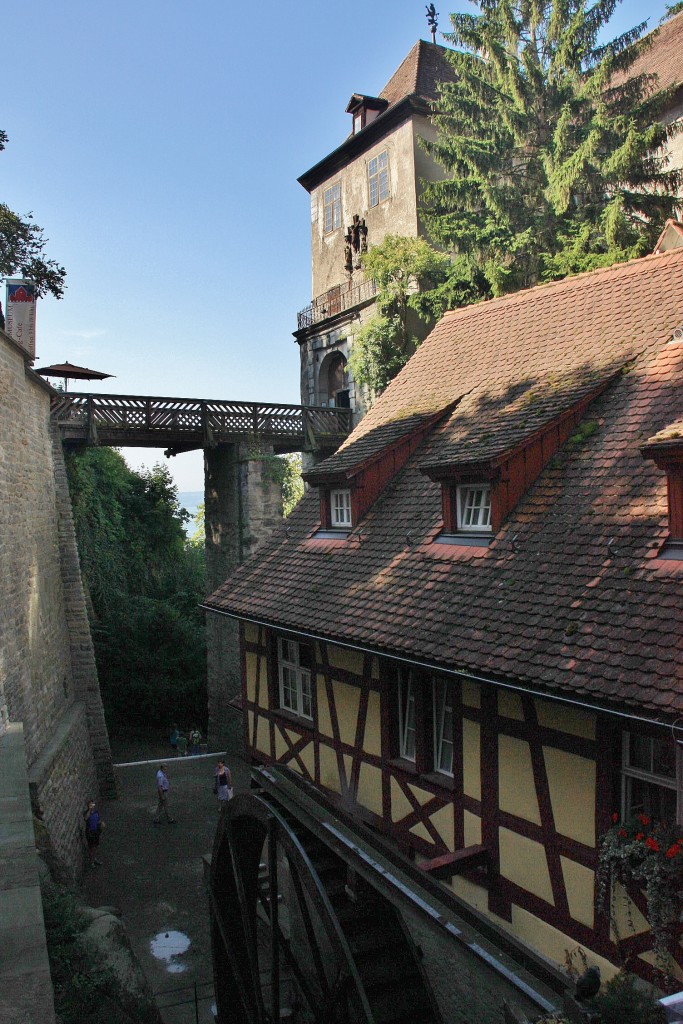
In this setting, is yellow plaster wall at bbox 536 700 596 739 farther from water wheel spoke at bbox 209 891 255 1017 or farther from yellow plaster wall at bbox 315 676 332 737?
water wheel spoke at bbox 209 891 255 1017

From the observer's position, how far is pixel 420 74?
25141 mm

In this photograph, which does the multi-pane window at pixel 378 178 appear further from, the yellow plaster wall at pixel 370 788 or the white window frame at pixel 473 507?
the yellow plaster wall at pixel 370 788

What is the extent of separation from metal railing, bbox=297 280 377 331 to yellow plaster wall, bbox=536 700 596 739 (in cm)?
1862

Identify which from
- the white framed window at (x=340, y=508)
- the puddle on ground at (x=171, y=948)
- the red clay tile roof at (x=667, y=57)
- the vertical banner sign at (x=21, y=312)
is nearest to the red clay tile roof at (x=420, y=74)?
the red clay tile roof at (x=667, y=57)

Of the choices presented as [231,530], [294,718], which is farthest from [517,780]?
[231,530]

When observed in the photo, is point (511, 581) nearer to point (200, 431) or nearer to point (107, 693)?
point (200, 431)

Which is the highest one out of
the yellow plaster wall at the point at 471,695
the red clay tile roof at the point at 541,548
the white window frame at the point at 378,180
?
the white window frame at the point at 378,180

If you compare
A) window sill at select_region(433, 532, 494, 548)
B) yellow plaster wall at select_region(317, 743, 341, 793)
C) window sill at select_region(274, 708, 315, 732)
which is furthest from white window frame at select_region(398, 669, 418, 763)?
window sill at select_region(274, 708, 315, 732)

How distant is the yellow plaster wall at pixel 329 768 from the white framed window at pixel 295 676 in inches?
21.1

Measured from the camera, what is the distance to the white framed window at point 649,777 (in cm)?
542

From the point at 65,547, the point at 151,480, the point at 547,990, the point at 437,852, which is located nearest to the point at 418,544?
the point at 437,852

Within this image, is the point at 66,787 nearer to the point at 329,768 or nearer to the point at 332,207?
the point at 329,768

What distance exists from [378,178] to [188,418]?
1069 centimetres

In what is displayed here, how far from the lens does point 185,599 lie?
2850cm
